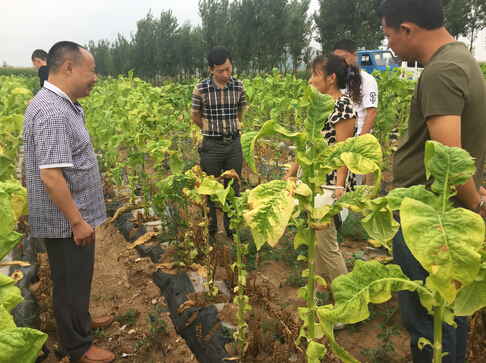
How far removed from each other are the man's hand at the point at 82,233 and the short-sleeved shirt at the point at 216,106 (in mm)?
2142

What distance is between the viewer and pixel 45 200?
7.76 ft

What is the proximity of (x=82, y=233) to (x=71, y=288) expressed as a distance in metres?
0.44

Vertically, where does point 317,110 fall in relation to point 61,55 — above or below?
below

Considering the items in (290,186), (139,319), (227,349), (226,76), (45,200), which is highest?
(226,76)

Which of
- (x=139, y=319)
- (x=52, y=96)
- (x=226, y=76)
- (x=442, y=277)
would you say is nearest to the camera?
(x=442, y=277)

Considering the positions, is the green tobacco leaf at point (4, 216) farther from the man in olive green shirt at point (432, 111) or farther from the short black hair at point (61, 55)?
the man in olive green shirt at point (432, 111)

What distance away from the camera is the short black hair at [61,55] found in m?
2.43

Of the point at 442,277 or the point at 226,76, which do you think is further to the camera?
the point at 226,76

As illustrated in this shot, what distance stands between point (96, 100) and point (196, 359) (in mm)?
7250

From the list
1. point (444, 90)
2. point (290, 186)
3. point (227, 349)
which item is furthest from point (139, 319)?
point (444, 90)

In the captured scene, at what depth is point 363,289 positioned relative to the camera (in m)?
1.36

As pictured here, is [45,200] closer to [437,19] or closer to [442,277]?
[442,277]

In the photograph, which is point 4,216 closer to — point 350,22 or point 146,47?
point 350,22

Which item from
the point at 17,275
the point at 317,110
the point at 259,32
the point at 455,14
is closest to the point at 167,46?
the point at 259,32
